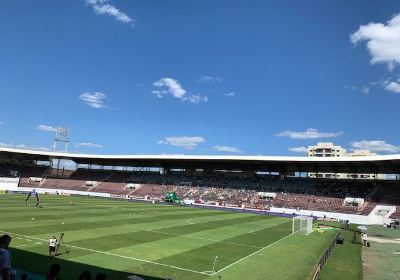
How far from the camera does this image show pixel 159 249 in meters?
28.1

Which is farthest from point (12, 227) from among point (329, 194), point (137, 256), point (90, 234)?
point (329, 194)

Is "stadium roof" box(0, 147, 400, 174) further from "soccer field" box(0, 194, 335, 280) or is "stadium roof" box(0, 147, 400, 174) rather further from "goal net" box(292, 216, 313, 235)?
"soccer field" box(0, 194, 335, 280)

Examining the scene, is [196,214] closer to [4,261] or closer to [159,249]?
[159,249]

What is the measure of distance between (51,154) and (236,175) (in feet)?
164

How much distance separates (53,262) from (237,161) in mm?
73564

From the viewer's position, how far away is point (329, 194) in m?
84.0

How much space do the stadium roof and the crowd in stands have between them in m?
2.61

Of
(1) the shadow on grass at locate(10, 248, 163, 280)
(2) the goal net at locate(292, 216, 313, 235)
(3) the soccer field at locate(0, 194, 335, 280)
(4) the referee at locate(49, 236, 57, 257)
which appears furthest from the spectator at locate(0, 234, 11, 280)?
(2) the goal net at locate(292, 216, 313, 235)

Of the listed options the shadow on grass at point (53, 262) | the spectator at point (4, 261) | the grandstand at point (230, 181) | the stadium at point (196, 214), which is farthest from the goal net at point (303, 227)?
the spectator at point (4, 261)

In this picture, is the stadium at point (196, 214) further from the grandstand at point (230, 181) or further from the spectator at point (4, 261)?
the spectator at point (4, 261)

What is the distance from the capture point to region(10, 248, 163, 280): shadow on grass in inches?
781

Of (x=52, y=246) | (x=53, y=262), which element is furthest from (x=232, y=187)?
(x=53, y=262)

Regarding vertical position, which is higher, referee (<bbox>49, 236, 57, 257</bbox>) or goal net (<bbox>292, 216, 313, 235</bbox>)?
goal net (<bbox>292, 216, 313, 235</bbox>)

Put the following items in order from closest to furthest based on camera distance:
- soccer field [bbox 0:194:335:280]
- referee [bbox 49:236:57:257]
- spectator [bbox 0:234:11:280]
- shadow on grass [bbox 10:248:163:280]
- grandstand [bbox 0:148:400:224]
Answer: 1. spectator [bbox 0:234:11:280]
2. shadow on grass [bbox 10:248:163:280]
3. soccer field [bbox 0:194:335:280]
4. referee [bbox 49:236:57:257]
5. grandstand [bbox 0:148:400:224]
